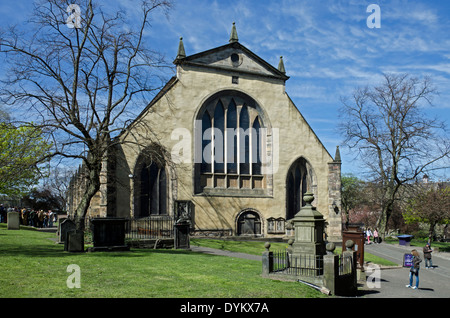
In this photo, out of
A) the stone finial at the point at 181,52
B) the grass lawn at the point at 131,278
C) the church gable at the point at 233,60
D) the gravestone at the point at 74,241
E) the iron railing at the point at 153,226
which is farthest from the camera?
A: the church gable at the point at 233,60

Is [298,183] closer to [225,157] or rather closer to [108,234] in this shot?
[225,157]

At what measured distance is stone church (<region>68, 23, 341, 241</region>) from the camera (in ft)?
93.2

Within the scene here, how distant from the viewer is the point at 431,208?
1476 inches

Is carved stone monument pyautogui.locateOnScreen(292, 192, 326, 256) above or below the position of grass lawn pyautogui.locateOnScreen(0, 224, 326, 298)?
above

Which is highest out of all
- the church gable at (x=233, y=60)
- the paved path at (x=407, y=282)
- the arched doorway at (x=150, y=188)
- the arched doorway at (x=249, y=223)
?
the church gable at (x=233, y=60)

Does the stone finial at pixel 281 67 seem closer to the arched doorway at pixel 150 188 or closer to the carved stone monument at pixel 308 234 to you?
the arched doorway at pixel 150 188

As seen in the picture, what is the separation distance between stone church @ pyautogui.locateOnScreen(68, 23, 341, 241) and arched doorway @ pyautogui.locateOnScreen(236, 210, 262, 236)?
71 millimetres

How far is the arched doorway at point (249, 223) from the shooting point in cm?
3089

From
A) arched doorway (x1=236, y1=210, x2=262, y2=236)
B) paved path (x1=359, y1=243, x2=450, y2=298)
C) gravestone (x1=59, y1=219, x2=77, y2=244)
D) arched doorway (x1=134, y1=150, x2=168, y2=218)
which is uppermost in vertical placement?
arched doorway (x1=134, y1=150, x2=168, y2=218)

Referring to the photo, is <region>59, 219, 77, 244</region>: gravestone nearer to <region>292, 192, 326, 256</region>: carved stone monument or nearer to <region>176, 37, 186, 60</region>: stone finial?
<region>292, 192, 326, 256</region>: carved stone monument

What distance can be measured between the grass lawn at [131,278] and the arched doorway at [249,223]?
14.7 meters

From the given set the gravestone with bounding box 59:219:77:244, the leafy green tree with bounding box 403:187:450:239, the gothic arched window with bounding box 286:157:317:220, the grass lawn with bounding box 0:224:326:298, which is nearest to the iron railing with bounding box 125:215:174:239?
the gravestone with bounding box 59:219:77:244

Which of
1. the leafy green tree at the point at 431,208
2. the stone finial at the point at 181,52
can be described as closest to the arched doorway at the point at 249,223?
the stone finial at the point at 181,52
